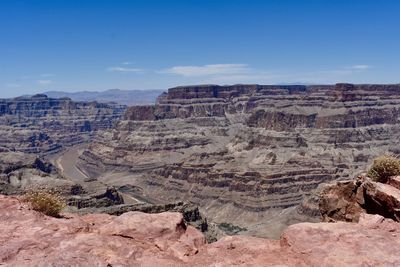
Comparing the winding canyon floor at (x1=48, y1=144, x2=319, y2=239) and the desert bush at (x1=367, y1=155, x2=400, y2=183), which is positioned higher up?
the desert bush at (x1=367, y1=155, x2=400, y2=183)

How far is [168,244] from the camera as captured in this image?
15055 millimetres

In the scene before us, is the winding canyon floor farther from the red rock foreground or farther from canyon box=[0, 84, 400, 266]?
the red rock foreground

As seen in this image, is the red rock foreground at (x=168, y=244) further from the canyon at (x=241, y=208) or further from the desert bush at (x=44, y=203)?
the desert bush at (x=44, y=203)

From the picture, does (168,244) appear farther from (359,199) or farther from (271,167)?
(271,167)

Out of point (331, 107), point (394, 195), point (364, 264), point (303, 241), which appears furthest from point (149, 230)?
point (331, 107)

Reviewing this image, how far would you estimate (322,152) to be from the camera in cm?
16888

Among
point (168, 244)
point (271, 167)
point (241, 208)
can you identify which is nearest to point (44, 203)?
point (168, 244)

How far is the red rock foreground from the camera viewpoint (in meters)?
13.4

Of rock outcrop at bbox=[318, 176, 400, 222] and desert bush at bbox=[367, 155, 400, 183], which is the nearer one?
rock outcrop at bbox=[318, 176, 400, 222]

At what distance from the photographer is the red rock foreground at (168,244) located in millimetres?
13383

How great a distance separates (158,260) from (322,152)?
161m

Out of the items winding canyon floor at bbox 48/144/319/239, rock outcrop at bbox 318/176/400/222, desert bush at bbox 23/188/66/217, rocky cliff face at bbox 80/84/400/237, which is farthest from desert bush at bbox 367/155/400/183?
rocky cliff face at bbox 80/84/400/237

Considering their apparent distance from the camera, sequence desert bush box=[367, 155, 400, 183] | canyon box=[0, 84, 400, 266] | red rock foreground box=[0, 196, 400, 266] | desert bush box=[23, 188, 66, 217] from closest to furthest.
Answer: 1. red rock foreground box=[0, 196, 400, 266]
2. canyon box=[0, 84, 400, 266]
3. desert bush box=[23, 188, 66, 217]
4. desert bush box=[367, 155, 400, 183]

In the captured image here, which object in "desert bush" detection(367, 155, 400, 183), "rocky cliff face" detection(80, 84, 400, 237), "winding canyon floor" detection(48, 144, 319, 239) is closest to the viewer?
"desert bush" detection(367, 155, 400, 183)
